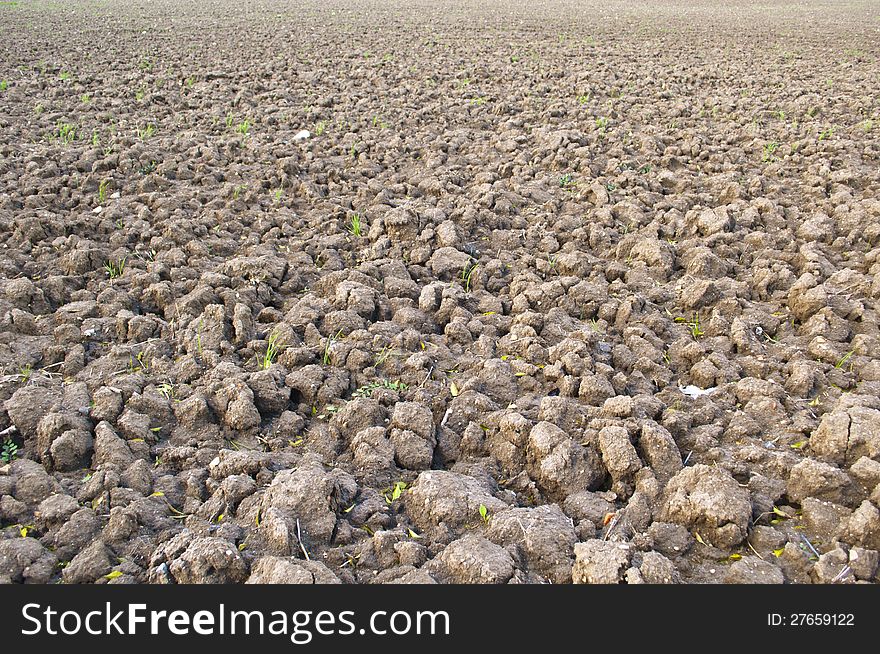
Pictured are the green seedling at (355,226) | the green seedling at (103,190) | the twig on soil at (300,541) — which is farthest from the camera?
the green seedling at (103,190)

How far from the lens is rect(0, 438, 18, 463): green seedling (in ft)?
9.36

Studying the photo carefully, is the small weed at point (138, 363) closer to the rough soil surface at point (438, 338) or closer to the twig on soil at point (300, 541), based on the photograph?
the rough soil surface at point (438, 338)

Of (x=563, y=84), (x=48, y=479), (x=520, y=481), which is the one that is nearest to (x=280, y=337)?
(x=48, y=479)

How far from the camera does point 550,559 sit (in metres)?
2.37

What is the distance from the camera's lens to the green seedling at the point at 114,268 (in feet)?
14.3

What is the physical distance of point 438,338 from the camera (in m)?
3.76

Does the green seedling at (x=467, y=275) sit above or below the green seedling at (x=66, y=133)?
below

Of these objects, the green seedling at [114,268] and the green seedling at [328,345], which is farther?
the green seedling at [114,268]

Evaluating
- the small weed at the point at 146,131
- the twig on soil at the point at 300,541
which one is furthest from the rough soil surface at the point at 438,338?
the small weed at the point at 146,131

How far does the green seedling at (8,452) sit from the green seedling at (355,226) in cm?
Answer: 266

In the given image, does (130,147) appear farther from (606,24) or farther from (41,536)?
(606,24)

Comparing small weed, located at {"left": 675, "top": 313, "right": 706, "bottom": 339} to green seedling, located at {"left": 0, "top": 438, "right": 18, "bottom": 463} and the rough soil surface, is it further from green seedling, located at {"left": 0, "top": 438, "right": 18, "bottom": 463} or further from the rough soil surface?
green seedling, located at {"left": 0, "top": 438, "right": 18, "bottom": 463}

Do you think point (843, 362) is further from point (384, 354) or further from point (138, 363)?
point (138, 363)

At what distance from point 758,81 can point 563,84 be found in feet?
8.94
